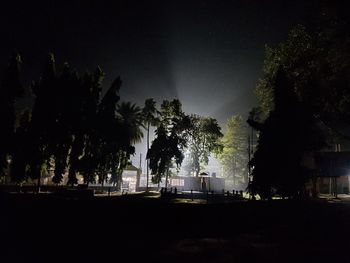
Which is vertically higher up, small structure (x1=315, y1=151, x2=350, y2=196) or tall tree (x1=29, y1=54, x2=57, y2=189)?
tall tree (x1=29, y1=54, x2=57, y2=189)

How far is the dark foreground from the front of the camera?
8.09m

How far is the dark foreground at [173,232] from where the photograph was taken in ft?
26.6

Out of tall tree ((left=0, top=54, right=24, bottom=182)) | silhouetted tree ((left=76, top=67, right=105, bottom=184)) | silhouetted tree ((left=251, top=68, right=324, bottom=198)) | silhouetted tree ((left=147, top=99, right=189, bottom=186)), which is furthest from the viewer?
silhouetted tree ((left=147, top=99, right=189, bottom=186))

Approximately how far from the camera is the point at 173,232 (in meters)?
11.4

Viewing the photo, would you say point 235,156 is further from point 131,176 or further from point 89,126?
point 89,126

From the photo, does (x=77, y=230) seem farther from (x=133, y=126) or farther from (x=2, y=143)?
(x=133, y=126)

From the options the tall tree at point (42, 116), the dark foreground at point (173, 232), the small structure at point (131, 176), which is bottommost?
the dark foreground at point (173, 232)

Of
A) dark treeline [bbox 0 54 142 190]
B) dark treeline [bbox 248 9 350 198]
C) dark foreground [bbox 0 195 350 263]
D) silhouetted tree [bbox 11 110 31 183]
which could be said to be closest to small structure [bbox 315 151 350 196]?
dark treeline [bbox 248 9 350 198]

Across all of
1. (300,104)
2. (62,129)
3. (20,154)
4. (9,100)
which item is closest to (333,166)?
(300,104)

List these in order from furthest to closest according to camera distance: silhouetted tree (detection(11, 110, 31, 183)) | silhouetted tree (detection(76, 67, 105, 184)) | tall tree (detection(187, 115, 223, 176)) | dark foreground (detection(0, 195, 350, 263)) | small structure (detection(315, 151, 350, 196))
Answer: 1. tall tree (detection(187, 115, 223, 176))
2. small structure (detection(315, 151, 350, 196))
3. silhouetted tree (detection(76, 67, 105, 184))
4. silhouetted tree (detection(11, 110, 31, 183))
5. dark foreground (detection(0, 195, 350, 263))

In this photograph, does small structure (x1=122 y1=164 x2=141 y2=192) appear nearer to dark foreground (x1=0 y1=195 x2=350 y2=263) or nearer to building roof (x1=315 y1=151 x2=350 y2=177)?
building roof (x1=315 y1=151 x2=350 y2=177)

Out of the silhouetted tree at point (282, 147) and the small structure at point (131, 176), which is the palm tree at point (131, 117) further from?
the silhouetted tree at point (282, 147)

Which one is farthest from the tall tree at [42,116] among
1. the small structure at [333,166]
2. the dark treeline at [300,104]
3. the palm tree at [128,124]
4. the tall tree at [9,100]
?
the small structure at [333,166]

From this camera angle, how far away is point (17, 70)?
28938 millimetres
